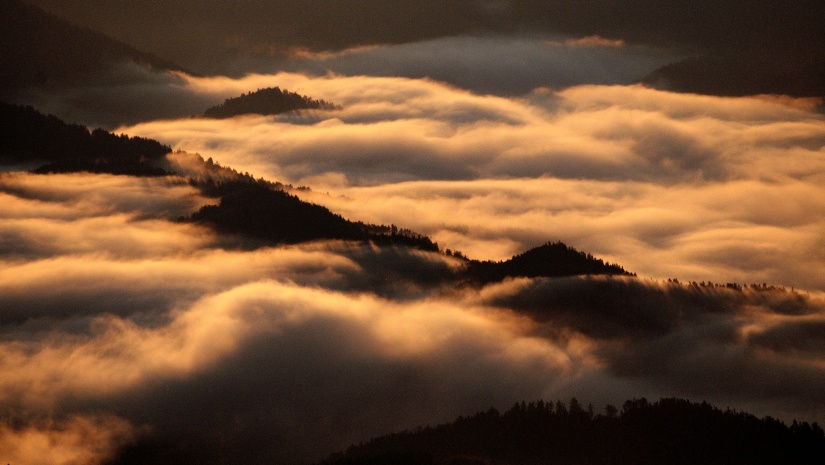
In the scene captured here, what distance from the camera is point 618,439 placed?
178000mm

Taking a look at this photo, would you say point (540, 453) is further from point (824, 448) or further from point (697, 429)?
point (824, 448)

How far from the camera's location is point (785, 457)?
172 m

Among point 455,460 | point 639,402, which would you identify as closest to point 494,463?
point 455,460

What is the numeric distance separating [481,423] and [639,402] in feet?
81.6

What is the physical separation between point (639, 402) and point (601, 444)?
63.2 feet

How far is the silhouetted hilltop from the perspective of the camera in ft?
562

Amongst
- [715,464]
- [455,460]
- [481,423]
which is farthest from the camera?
[481,423]

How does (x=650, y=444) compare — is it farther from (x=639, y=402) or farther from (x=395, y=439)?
(x=395, y=439)

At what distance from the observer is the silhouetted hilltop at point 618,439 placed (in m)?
171

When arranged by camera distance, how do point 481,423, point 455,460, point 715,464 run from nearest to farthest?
point 455,460 → point 715,464 → point 481,423

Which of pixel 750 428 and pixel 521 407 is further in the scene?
pixel 521 407

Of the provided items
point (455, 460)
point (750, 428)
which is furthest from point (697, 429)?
point (455, 460)

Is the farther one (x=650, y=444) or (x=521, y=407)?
(x=521, y=407)

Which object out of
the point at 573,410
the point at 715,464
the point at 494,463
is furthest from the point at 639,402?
the point at 494,463
